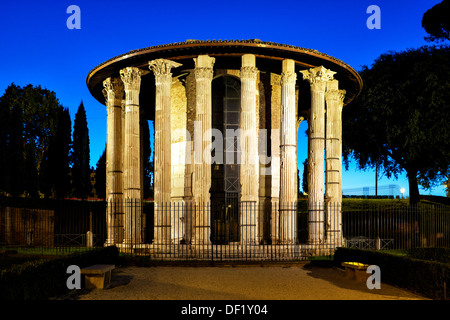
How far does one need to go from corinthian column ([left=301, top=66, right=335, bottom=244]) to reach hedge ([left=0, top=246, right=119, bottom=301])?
34.9 ft

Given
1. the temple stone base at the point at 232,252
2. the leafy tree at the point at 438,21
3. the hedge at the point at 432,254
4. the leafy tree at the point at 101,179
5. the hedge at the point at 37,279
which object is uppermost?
the leafy tree at the point at 438,21

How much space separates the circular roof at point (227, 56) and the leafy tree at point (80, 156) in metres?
17.1

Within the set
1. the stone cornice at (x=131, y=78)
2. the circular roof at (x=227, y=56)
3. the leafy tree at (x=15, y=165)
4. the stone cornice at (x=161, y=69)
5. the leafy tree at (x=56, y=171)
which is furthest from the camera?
the leafy tree at (x=56, y=171)

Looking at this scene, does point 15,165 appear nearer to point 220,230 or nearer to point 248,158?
point 220,230

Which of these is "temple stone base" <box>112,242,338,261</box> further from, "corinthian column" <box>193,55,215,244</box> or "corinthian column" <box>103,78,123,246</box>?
"corinthian column" <box>103,78,123,246</box>

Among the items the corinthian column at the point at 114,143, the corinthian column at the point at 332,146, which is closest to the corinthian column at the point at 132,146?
the corinthian column at the point at 114,143

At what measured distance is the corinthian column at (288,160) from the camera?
1956 centimetres

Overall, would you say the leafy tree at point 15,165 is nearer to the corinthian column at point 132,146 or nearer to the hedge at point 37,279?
the corinthian column at point 132,146

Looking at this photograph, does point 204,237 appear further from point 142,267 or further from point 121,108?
point 121,108


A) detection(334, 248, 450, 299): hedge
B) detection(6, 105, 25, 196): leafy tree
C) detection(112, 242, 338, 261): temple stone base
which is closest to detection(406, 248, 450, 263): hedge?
detection(334, 248, 450, 299): hedge

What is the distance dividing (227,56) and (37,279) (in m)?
12.9
